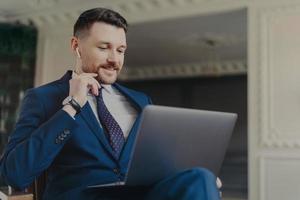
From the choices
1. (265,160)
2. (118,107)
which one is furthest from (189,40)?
(118,107)

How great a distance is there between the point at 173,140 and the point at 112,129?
20cm

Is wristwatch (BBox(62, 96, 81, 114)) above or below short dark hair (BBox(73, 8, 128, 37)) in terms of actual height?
below

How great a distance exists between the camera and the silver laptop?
92 centimetres

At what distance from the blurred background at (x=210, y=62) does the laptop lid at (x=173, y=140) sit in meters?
2.42

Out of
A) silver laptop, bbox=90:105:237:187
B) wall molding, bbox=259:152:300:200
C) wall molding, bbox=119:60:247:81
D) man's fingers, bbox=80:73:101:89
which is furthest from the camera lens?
wall molding, bbox=119:60:247:81

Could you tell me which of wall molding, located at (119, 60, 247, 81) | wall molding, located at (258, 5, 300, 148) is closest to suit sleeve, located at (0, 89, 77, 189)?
wall molding, located at (258, 5, 300, 148)

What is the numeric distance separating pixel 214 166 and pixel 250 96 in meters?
2.45

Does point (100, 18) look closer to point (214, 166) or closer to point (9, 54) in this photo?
point (214, 166)

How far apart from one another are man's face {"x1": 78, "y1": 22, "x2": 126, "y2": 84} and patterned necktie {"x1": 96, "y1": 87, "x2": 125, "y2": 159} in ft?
0.28

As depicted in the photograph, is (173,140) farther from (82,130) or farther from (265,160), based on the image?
(265,160)

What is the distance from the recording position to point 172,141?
Answer: 0.97m

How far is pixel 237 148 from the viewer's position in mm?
5863

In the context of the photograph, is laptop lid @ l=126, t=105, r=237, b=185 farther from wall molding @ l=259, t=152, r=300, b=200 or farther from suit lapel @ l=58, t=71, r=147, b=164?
wall molding @ l=259, t=152, r=300, b=200

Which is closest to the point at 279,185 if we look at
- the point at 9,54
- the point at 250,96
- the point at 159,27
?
the point at 250,96
